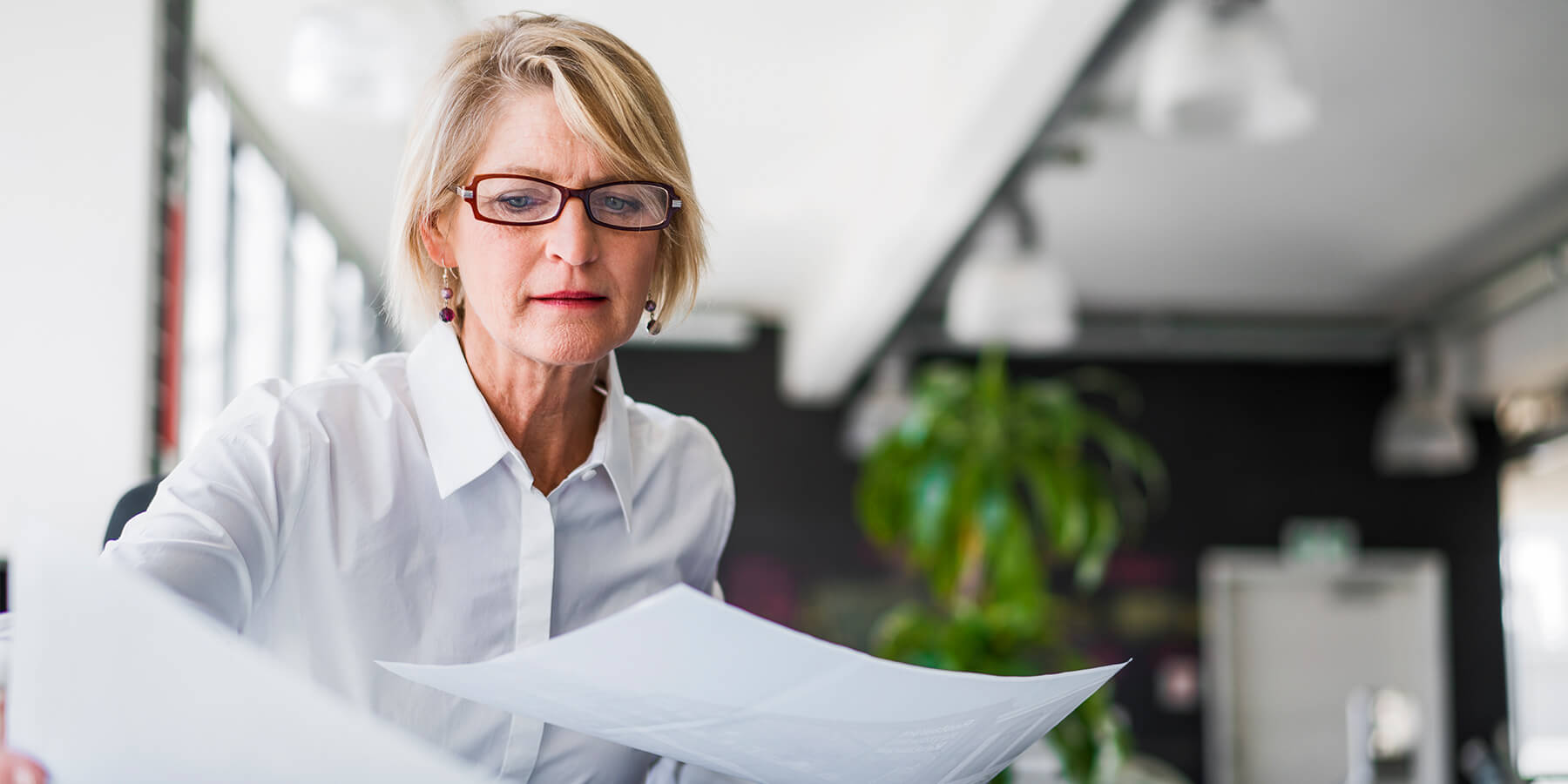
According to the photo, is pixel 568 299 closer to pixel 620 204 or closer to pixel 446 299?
pixel 620 204

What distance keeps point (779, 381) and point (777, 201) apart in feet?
9.44

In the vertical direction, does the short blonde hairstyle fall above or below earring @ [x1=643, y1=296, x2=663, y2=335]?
above

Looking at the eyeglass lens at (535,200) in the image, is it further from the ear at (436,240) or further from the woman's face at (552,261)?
the ear at (436,240)

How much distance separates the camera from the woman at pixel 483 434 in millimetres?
917

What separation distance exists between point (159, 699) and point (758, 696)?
0.86ft

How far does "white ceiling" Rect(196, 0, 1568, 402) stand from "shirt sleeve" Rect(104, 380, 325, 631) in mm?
2539

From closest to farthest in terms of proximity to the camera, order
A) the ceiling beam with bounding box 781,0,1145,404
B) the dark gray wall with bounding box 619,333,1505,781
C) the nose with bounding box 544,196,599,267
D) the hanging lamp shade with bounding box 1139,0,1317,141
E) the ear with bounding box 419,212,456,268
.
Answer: the nose with bounding box 544,196,599,267 → the ear with bounding box 419,212,456,268 → the hanging lamp shade with bounding box 1139,0,1317,141 → the ceiling beam with bounding box 781,0,1145,404 → the dark gray wall with bounding box 619,333,1505,781

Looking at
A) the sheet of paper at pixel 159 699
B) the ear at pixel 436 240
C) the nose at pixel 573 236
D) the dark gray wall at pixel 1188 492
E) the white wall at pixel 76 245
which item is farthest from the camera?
the dark gray wall at pixel 1188 492

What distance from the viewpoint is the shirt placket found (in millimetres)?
965

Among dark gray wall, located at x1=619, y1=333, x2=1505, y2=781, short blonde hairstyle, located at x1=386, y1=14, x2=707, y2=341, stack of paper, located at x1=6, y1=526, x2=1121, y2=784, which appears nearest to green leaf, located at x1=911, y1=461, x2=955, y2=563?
dark gray wall, located at x1=619, y1=333, x2=1505, y2=781

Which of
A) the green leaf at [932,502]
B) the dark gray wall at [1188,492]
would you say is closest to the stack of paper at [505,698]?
the green leaf at [932,502]

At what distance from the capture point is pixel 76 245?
2.66 m

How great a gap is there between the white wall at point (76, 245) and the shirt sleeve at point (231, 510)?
6.37 feet

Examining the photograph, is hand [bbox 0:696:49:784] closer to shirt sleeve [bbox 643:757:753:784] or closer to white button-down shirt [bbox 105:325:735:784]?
white button-down shirt [bbox 105:325:735:784]
